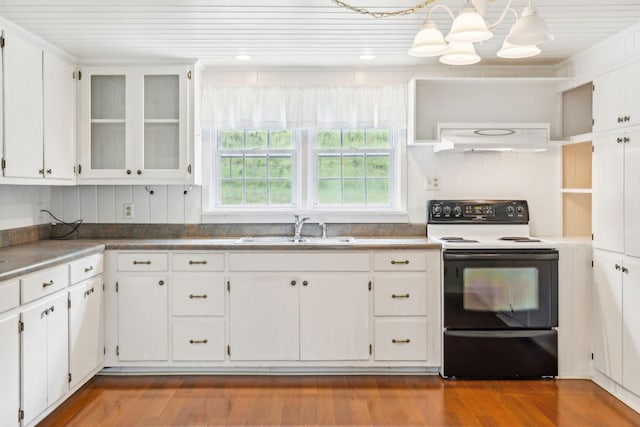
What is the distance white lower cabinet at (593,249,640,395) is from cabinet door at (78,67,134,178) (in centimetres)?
322

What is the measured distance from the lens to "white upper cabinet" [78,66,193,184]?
354 centimetres

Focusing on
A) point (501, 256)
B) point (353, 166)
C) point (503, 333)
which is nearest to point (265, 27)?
point (353, 166)

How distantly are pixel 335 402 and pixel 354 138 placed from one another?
1.98 m

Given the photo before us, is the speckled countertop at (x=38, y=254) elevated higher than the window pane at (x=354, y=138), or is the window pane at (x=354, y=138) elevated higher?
the window pane at (x=354, y=138)

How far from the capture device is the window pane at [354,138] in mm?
3934

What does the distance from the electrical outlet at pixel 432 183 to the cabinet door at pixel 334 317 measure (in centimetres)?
97

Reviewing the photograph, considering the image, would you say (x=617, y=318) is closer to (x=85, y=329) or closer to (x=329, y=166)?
(x=329, y=166)

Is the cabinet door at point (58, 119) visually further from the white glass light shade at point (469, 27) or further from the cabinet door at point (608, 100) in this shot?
the cabinet door at point (608, 100)

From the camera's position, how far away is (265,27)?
292 cm

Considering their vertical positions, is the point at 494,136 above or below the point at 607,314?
above

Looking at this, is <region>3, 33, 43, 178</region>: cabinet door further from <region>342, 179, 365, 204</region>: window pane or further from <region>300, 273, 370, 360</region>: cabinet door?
<region>342, 179, 365, 204</region>: window pane

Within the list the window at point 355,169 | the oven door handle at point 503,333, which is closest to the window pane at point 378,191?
the window at point 355,169

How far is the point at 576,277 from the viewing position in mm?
3305

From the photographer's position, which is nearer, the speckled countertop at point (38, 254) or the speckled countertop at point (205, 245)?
the speckled countertop at point (38, 254)
